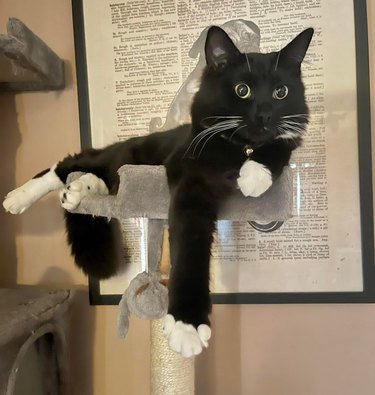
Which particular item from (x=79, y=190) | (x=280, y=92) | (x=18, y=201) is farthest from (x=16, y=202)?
(x=280, y=92)

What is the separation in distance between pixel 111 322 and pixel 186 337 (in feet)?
3.02

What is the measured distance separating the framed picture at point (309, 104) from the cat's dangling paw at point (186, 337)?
68 cm

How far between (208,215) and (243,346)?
0.78 metres

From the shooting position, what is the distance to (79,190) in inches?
42.7

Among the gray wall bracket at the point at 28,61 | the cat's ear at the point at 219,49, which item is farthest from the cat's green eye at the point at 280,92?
the gray wall bracket at the point at 28,61

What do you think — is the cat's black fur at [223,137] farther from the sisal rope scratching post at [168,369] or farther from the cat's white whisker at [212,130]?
the sisal rope scratching post at [168,369]

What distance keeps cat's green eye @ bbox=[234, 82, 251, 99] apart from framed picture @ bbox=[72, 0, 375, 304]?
477 mm

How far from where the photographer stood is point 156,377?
1.19m

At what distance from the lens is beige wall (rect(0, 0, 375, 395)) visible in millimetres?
1471

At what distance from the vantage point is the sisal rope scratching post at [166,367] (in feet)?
3.81

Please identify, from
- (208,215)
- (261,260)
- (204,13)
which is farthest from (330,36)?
(208,215)

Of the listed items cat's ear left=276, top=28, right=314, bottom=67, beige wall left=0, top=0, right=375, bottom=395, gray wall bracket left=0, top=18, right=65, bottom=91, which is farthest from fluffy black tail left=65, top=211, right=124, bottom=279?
cat's ear left=276, top=28, right=314, bottom=67

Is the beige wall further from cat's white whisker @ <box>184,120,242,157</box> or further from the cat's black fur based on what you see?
cat's white whisker @ <box>184,120,242,157</box>

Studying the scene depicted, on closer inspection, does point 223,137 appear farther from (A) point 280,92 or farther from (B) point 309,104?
(B) point 309,104
